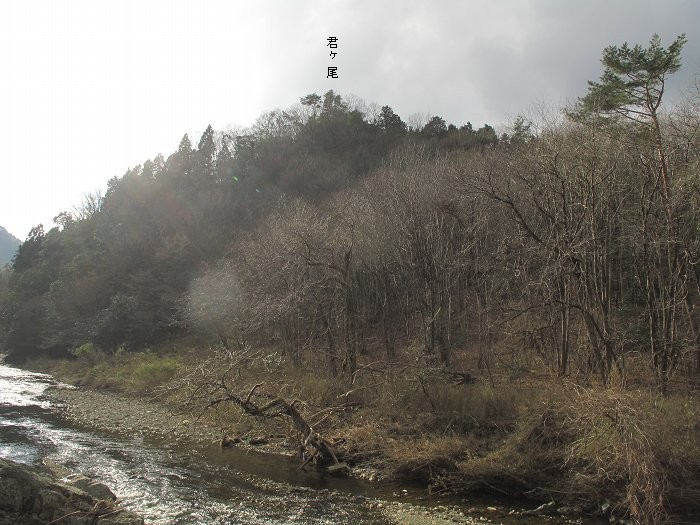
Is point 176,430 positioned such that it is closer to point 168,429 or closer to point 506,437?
point 168,429

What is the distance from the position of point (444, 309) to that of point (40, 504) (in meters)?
19.2

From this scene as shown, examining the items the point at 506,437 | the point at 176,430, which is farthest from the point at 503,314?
the point at 176,430

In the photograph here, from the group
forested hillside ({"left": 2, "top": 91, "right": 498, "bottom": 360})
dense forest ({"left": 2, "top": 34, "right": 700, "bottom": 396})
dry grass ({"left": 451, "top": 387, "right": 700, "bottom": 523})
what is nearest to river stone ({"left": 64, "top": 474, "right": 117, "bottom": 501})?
dry grass ({"left": 451, "top": 387, "right": 700, "bottom": 523})

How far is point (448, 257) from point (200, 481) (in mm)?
14875

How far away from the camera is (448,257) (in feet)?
78.3

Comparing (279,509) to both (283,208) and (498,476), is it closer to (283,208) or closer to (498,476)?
(498,476)

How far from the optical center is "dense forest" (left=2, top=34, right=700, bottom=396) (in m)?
15.5

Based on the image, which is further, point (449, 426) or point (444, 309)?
point (444, 309)

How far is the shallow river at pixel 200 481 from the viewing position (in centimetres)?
1048

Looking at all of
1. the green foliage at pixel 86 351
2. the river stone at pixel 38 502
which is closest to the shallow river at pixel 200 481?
the river stone at pixel 38 502

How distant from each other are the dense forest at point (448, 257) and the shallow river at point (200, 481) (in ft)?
21.9

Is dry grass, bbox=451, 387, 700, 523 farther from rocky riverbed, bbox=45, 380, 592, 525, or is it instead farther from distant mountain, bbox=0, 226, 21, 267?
distant mountain, bbox=0, 226, 21, 267

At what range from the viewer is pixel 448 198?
23906mm

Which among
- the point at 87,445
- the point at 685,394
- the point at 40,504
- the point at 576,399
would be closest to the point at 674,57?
the point at 685,394
